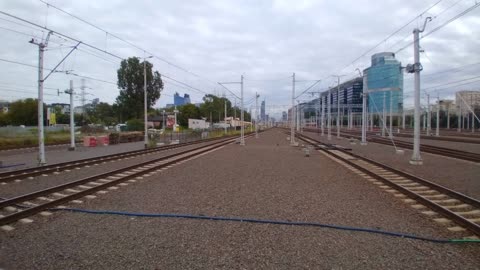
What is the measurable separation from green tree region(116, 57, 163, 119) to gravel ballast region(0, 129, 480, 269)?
8126 centimetres

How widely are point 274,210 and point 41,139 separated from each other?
51.0ft

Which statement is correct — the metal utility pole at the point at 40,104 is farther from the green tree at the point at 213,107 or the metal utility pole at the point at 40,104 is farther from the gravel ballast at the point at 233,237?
the green tree at the point at 213,107

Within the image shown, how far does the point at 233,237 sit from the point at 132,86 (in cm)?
→ 8741

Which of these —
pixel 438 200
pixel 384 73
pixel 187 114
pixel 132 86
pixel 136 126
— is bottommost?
pixel 438 200

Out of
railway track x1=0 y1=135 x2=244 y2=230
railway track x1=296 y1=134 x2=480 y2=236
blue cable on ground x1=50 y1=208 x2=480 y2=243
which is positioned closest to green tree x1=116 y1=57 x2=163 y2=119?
railway track x1=0 y1=135 x2=244 y2=230

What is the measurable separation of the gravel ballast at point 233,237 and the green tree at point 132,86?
3199 inches

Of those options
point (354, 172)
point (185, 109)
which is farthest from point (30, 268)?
point (185, 109)

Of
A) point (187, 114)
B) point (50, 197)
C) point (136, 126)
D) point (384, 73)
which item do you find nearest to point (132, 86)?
point (187, 114)

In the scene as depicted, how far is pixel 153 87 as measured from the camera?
92188 mm

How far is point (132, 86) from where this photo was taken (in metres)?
89.2

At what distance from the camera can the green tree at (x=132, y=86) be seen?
290 ft

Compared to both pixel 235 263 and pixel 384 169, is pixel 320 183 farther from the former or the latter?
pixel 235 263

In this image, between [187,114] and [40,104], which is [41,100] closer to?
[40,104]

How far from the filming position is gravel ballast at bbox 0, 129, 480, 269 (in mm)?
5434
